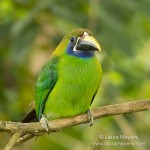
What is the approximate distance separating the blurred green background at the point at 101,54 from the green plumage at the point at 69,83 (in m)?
0.51

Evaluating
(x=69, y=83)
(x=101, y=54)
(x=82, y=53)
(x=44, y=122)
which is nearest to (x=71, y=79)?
(x=69, y=83)

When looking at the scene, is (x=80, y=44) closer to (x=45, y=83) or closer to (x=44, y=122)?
(x=45, y=83)

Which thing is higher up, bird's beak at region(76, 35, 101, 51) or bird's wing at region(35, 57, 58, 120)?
bird's beak at region(76, 35, 101, 51)

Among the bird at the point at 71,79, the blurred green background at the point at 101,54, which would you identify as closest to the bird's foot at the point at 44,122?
the bird at the point at 71,79

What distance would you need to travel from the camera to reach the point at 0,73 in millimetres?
4859

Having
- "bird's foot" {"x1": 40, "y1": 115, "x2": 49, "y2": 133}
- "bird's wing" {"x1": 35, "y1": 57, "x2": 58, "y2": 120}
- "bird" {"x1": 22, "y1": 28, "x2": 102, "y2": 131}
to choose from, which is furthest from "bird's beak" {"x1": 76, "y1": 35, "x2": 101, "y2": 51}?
"bird's foot" {"x1": 40, "y1": 115, "x2": 49, "y2": 133}

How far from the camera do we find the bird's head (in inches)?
139

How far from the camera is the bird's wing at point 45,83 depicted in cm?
367

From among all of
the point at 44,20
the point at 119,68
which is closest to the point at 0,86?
the point at 44,20

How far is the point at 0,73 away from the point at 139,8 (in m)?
1.27

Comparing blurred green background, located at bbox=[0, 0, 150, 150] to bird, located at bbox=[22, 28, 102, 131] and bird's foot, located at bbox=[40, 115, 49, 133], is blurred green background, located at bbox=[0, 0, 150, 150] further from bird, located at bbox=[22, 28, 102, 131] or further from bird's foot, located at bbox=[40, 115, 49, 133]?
bird's foot, located at bbox=[40, 115, 49, 133]

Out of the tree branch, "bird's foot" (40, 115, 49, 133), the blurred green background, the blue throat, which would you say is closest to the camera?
the tree branch

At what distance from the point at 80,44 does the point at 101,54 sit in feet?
2.96

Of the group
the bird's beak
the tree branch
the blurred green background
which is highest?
the bird's beak
